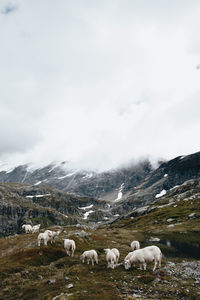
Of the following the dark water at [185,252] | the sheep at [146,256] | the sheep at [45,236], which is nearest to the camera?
the sheep at [146,256]

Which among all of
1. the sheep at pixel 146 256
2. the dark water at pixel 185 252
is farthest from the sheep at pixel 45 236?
the dark water at pixel 185 252

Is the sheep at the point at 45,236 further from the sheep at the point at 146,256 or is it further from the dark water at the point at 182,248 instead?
the dark water at the point at 182,248

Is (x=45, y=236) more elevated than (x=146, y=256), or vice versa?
(x=45, y=236)

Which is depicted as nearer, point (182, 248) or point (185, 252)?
point (185, 252)

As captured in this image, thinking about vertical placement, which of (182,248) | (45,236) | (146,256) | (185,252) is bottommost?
(182,248)

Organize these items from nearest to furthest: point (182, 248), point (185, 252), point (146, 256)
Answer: point (146, 256) → point (185, 252) → point (182, 248)

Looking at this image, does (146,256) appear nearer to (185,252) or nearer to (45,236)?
(45,236)

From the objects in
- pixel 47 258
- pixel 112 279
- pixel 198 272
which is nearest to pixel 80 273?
pixel 112 279

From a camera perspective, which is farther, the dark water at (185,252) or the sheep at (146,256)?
the dark water at (185,252)

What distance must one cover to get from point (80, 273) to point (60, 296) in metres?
9.27

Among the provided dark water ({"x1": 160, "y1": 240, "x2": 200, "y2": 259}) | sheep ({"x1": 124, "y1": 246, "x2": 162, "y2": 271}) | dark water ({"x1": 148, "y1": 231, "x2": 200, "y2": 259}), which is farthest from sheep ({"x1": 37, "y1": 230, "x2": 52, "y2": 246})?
dark water ({"x1": 160, "y1": 240, "x2": 200, "y2": 259})

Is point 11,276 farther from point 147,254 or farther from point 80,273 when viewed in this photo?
point 147,254

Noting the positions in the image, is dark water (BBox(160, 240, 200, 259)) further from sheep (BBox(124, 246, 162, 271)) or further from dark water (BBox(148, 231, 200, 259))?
sheep (BBox(124, 246, 162, 271))

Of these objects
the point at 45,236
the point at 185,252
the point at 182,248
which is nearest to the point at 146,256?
the point at 45,236
